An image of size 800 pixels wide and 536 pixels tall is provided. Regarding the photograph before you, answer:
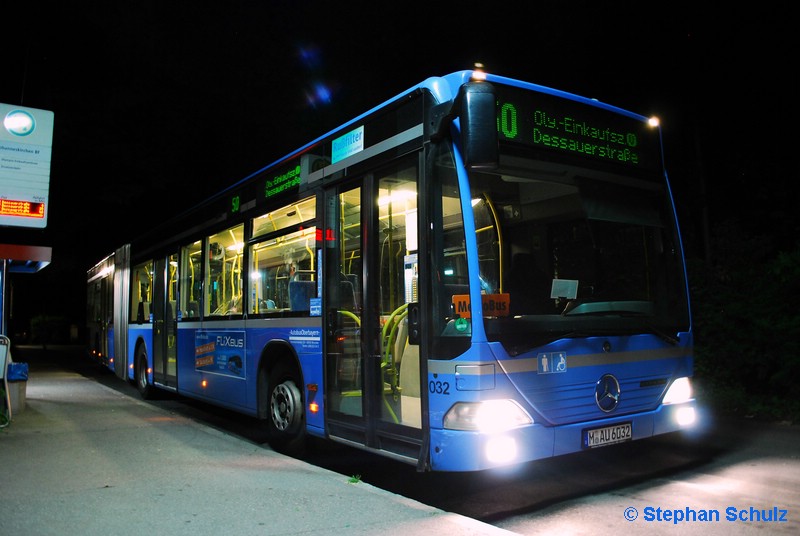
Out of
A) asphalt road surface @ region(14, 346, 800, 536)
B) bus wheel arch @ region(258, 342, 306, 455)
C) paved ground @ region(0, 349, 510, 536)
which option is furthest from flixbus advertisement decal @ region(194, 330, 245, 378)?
asphalt road surface @ region(14, 346, 800, 536)

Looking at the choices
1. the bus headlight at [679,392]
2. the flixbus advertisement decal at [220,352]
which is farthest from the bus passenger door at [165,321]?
the bus headlight at [679,392]

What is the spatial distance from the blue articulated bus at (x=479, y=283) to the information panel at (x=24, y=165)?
4.48 m

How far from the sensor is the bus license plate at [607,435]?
4996 mm

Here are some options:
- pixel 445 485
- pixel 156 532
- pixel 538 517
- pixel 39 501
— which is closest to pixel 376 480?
pixel 445 485

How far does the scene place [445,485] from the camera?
604 cm

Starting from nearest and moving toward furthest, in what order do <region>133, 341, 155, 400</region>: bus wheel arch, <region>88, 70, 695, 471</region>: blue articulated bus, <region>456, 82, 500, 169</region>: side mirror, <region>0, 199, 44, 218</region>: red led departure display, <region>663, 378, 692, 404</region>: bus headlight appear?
<region>456, 82, 500, 169</region>: side mirror, <region>88, 70, 695, 471</region>: blue articulated bus, <region>663, 378, 692, 404</region>: bus headlight, <region>0, 199, 44, 218</region>: red led departure display, <region>133, 341, 155, 400</region>: bus wheel arch

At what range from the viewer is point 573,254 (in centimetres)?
535

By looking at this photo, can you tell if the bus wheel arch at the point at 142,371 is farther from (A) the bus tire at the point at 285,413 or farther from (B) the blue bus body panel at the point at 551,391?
(B) the blue bus body panel at the point at 551,391

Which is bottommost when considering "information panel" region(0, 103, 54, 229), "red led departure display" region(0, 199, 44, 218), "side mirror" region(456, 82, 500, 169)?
"side mirror" region(456, 82, 500, 169)

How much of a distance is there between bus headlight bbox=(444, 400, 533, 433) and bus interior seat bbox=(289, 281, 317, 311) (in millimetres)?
2485

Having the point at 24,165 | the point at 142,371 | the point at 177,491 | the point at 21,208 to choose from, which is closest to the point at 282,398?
the point at 177,491

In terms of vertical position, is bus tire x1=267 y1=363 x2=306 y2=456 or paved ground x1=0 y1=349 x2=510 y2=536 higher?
bus tire x1=267 y1=363 x2=306 y2=456

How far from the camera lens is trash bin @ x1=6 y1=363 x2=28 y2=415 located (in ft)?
31.5

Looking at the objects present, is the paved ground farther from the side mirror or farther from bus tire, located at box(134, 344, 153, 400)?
bus tire, located at box(134, 344, 153, 400)
